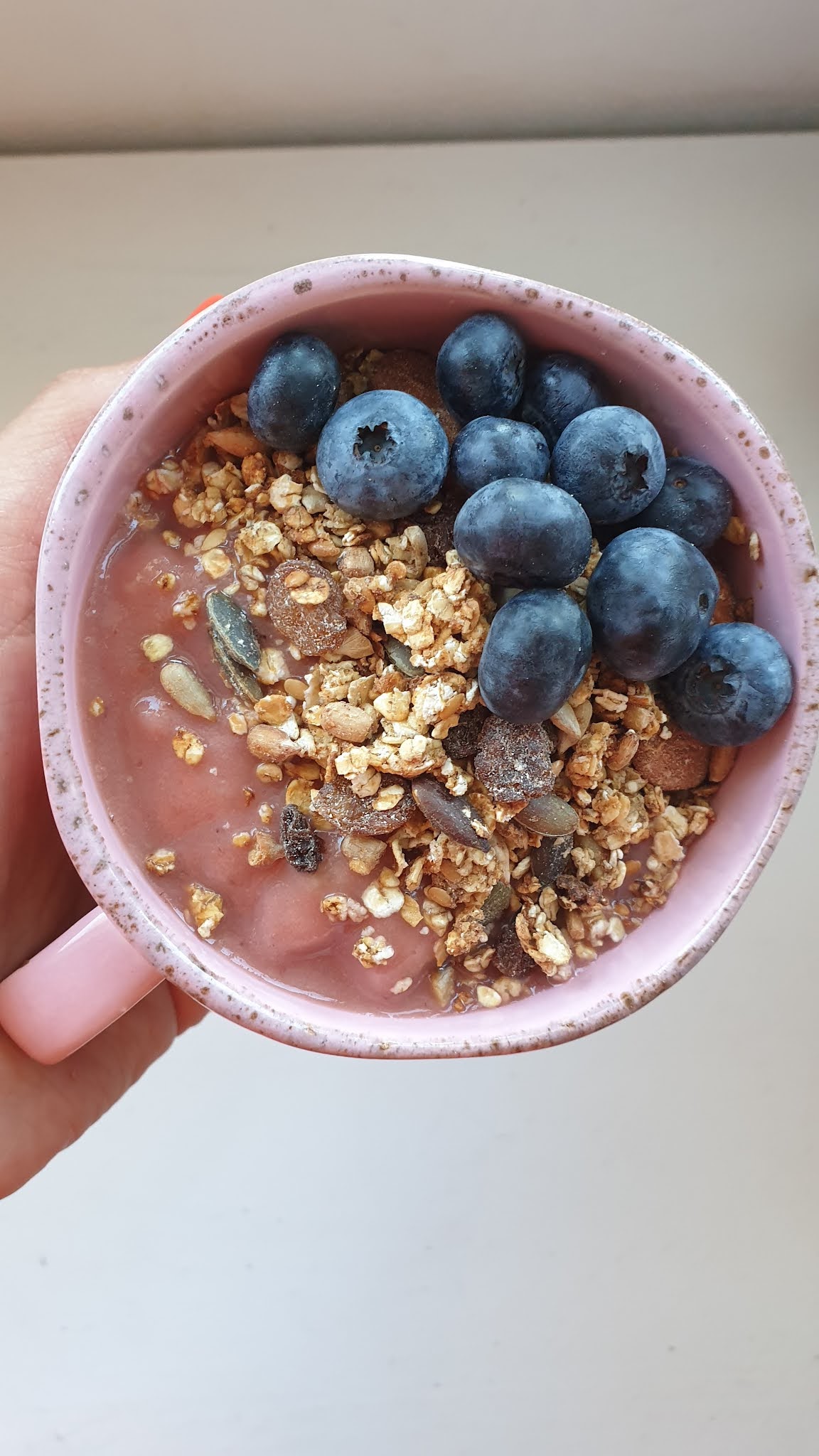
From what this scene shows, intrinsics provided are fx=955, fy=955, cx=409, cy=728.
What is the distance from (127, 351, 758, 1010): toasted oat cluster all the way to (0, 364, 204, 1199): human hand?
0.30 metres

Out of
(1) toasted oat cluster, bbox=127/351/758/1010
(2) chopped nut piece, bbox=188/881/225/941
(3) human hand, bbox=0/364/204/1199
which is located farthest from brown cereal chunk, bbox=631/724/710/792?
(3) human hand, bbox=0/364/204/1199

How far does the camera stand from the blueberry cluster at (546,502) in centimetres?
61

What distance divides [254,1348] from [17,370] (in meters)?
1.38

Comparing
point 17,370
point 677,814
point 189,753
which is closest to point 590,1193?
point 677,814

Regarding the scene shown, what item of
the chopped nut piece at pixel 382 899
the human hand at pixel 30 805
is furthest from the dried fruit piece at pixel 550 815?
the human hand at pixel 30 805

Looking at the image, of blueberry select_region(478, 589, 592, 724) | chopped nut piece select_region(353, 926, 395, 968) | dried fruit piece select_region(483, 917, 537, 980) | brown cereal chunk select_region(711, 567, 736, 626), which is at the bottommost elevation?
dried fruit piece select_region(483, 917, 537, 980)

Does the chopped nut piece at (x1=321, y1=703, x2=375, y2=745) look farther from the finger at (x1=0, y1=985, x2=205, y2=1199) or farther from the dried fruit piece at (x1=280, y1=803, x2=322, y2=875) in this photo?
the finger at (x1=0, y1=985, x2=205, y2=1199)

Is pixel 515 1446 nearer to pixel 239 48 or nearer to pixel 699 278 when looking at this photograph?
pixel 699 278

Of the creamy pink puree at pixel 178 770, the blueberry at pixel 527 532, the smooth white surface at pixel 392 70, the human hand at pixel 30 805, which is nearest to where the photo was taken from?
the blueberry at pixel 527 532

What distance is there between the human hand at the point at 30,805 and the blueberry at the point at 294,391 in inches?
15.6

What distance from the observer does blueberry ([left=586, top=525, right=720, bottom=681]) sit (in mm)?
625

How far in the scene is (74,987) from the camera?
75 cm

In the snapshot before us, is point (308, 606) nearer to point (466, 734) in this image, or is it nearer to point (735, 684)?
point (466, 734)

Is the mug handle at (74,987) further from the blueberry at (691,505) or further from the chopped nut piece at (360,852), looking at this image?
the blueberry at (691,505)
